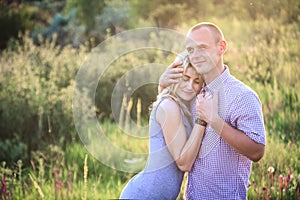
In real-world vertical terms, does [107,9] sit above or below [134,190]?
above

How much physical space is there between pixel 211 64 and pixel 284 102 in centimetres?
310

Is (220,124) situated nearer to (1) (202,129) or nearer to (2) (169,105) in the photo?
(1) (202,129)

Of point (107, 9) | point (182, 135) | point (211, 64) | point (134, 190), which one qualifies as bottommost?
point (134, 190)

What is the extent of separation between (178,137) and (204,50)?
1.84ft

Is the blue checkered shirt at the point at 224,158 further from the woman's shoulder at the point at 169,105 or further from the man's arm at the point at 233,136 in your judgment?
the woman's shoulder at the point at 169,105

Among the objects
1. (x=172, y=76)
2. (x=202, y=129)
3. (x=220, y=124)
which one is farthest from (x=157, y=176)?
(x=172, y=76)

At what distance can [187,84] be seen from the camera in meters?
3.04

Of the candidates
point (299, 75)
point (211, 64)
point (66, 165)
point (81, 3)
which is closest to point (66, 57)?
point (66, 165)

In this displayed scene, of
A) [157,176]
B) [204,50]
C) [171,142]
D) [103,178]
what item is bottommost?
[103,178]

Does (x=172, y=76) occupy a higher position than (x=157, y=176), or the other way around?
(x=172, y=76)

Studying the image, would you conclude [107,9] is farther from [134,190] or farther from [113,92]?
[134,190]

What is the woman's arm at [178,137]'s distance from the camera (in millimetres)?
2855

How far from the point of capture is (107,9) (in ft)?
46.7

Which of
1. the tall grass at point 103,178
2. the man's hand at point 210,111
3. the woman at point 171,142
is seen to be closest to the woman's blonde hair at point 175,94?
the woman at point 171,142
